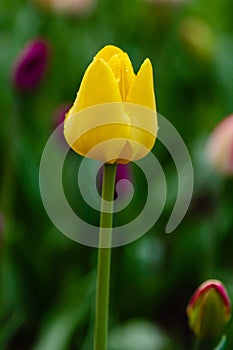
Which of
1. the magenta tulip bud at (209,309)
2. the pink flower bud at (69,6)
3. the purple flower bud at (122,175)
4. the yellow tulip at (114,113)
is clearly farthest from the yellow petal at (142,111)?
the pink flower bud at (69,6)

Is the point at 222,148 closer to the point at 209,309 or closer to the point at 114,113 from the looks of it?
the point at 209,309

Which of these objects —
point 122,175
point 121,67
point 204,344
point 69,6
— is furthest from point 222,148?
point 69,6

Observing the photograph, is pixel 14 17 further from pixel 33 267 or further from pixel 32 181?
pixel 33 267

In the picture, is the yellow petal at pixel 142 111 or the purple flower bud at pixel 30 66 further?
the purple flower bud at pixel 30 66

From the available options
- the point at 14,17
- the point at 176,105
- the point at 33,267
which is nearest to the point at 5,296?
the point at 33,267

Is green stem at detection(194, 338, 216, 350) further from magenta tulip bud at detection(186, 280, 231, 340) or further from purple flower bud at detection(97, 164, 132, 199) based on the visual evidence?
purple flower bud at detection(97, 164, 132, 199)

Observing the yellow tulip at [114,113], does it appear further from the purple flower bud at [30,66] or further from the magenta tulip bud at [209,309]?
the purple flower bud at [30,66]
